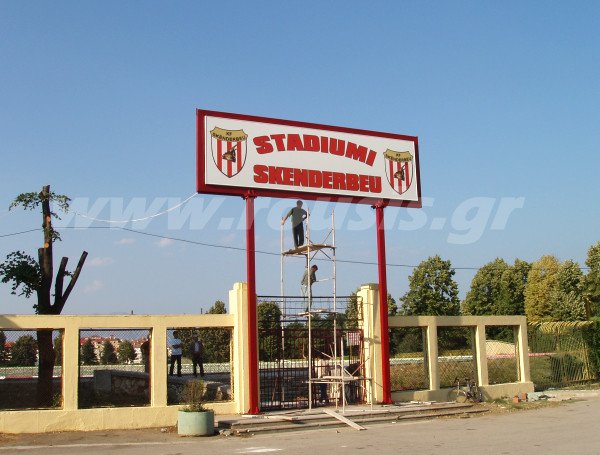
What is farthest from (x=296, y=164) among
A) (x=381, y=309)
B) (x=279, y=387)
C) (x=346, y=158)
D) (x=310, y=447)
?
(x=310, y=447)

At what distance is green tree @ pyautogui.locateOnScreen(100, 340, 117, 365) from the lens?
57.3 feet

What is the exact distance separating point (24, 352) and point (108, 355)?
2.26 meters

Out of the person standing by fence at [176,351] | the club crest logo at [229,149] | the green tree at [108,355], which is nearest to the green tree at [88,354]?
the green tree at [108,355]

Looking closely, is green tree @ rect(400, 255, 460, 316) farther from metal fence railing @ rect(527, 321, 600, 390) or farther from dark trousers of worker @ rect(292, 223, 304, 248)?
dark trousers of worker @ rect(292, 223, 304, 248)

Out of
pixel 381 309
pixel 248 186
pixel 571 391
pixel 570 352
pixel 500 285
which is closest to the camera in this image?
pixel 248 186

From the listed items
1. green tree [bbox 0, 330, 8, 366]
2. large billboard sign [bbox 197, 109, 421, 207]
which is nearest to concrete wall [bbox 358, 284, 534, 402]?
large billboard sign [bbox 197, 109, 421, 207]

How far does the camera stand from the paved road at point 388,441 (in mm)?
12148

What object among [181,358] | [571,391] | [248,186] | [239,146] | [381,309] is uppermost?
[239,146]

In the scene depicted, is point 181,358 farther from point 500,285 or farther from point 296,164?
point 500,285

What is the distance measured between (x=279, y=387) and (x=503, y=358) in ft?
42.7

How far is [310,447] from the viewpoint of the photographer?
501 inches

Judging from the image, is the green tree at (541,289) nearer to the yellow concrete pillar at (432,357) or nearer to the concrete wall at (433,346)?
the concrete wall at (433,346)

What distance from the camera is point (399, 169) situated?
19859 millimetres

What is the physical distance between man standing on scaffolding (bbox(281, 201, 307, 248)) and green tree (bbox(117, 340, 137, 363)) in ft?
16.9
